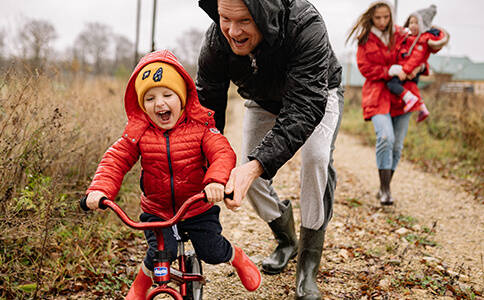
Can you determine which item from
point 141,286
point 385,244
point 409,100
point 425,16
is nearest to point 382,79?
point 409,100

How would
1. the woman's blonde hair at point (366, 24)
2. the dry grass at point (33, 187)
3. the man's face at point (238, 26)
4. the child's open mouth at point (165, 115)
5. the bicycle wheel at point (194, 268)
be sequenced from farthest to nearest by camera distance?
the woman's blonde hair at point (366, 24) → the dry grass at point (33, 187) → the bicycle wheel at point (194, 268) → the child's open mouth at point (165, 115) → the man's face at point (238, 26)

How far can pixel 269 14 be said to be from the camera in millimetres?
1985

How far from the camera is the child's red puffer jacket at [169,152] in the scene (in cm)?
221

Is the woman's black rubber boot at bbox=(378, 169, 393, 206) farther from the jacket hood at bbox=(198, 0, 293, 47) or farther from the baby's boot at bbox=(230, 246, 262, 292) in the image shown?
the jacket hood at bbox=(198, 0, 293, 47)

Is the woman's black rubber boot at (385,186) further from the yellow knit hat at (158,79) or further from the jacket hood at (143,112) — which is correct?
the yellow knit hat at (158,79)

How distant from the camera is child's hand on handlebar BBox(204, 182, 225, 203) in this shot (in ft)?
6.07

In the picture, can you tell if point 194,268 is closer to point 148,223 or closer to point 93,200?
point 148,223

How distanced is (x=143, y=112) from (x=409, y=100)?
370 cm

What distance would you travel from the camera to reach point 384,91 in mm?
5043

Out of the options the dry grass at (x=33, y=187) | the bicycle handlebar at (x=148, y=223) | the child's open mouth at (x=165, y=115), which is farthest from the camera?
the dry grass at (x=33, y=187)

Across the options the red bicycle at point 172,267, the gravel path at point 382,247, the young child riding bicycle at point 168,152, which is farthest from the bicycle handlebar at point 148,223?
the gravel path at point 382,247

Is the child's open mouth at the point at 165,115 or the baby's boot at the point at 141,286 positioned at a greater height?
the child's open mouth at the point at 165,115

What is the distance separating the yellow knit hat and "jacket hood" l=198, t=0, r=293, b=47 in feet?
1.42

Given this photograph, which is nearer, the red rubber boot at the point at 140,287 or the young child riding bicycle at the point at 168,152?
the young child riding bicycle at the point at 168,152
